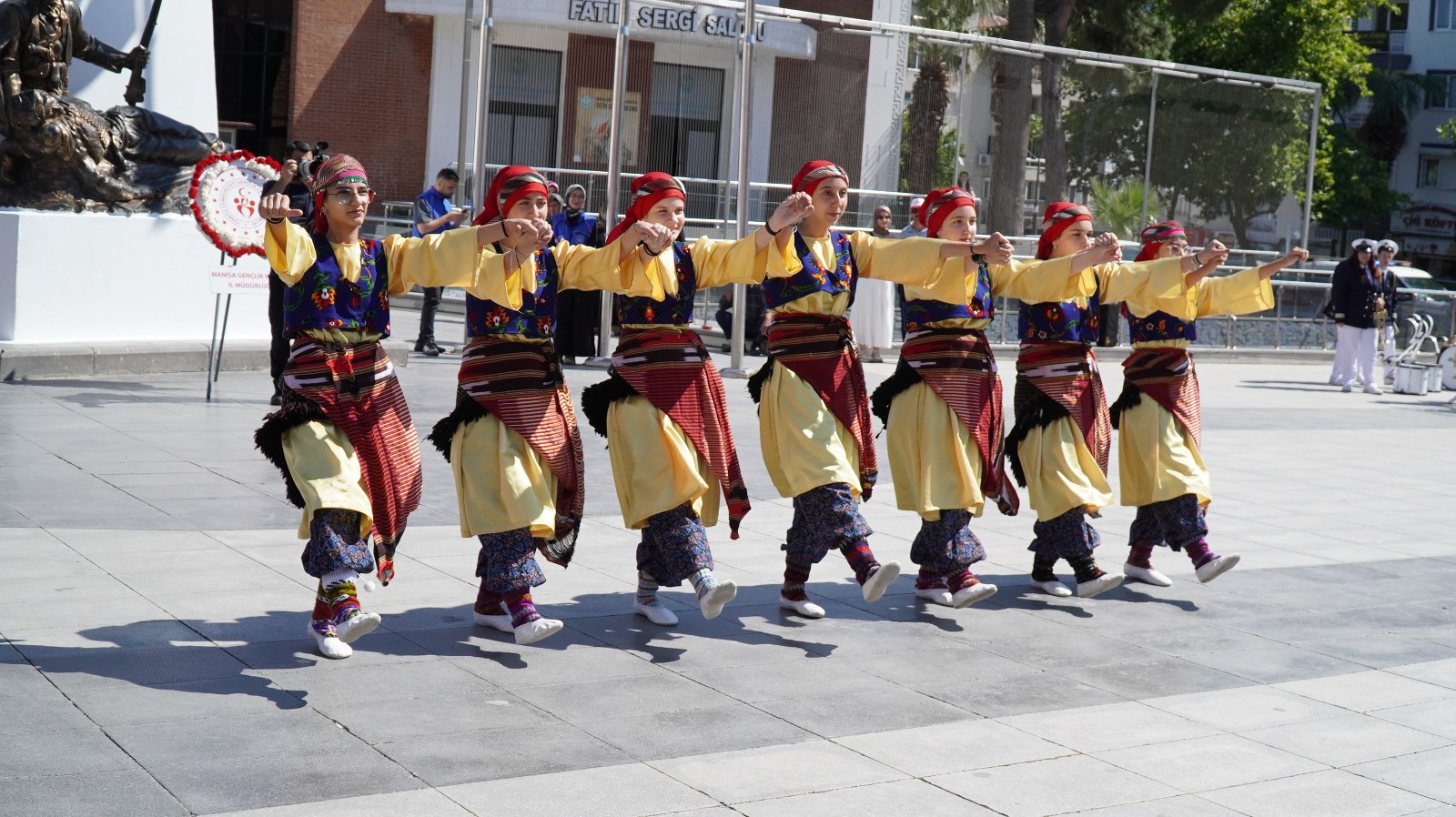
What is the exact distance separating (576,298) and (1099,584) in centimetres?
792

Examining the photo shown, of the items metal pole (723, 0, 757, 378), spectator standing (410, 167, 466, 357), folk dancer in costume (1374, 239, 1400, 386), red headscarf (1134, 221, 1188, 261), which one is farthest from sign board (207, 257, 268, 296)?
folk dancer in costume (1374, 239, 1400, 386)

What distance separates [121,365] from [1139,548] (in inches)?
314

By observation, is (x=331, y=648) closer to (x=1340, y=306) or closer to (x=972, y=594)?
(x=972, y=594)

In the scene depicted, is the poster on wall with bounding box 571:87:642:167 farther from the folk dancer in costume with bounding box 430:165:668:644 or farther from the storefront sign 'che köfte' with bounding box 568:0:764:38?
the folk dancer in costume with bounding box 430:165:668:644

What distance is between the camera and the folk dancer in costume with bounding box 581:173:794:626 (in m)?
5.64

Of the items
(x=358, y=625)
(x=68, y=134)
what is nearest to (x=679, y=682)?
(x=358, y=625)

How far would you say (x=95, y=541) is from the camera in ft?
21.3

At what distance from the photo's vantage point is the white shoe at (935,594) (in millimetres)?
6367

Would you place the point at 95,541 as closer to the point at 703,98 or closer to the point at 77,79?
the point at 77,79

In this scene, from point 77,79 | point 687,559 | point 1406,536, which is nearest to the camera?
point 687,559

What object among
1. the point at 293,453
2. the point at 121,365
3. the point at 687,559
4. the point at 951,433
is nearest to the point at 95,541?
the point at 293,453

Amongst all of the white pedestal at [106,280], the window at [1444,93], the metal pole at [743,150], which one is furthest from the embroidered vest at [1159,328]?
the window at [1444,93]

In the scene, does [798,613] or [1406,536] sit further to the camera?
[1406,536]

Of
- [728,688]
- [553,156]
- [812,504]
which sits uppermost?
[553,156]
